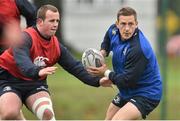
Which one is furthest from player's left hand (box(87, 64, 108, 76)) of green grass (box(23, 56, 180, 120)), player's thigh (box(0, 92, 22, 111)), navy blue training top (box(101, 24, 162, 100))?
green grass (box(23, 56, 180, 120))

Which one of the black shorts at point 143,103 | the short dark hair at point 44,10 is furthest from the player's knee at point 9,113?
the black shorts at point 143,103

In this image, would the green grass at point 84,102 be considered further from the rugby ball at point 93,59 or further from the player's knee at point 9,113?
the player's knee at point 9,113

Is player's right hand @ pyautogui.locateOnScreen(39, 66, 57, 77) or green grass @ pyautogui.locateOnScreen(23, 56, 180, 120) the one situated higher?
player's right hand @ pyautogui.locateOnScreen(39, 66, 57, 77)

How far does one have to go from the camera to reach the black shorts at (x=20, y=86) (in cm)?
1037

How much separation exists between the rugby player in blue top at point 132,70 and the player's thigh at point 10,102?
90 cm

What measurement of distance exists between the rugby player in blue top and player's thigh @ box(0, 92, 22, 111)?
0.90 m

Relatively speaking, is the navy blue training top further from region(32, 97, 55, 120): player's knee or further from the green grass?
the green grass

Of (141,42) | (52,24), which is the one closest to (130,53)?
(141,42)

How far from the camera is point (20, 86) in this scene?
409 inches

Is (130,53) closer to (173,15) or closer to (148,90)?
(148,90)

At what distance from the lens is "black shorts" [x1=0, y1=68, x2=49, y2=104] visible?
10.4 meters

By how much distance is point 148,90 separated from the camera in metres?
10.2

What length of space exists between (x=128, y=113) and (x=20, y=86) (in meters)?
1.33

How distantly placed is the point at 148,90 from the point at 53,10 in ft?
4.60
